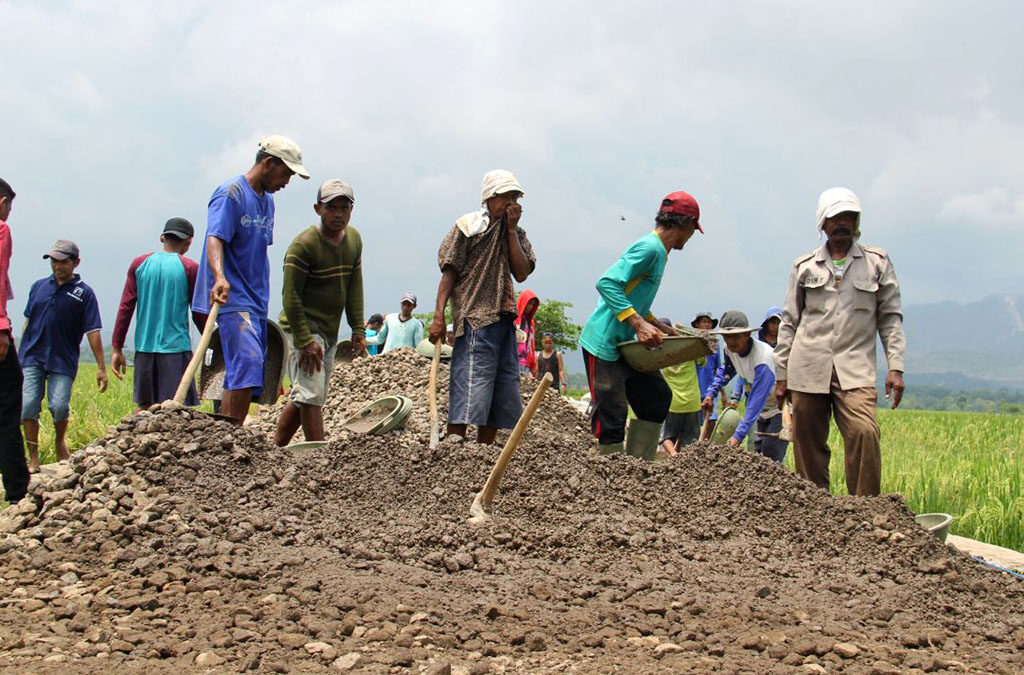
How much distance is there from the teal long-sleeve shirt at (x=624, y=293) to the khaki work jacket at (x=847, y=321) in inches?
30.4

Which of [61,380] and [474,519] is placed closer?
[474,519]

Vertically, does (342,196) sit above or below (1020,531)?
above

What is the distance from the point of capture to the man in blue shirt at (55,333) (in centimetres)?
651

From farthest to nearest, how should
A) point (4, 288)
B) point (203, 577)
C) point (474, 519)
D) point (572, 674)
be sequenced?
1. point (4, 288)
2. point (474, 519)
3. point (203, 577)
4. point (572, 674)

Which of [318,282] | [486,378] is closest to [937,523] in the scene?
[486,378]

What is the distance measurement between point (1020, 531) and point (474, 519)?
3.62 metres

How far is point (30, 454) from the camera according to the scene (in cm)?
675

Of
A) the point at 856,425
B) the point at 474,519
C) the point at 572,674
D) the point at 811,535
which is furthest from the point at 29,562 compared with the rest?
the point at 856,425

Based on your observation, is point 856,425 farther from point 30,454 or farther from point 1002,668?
point 30,454

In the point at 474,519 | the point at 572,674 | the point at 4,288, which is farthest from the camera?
the point at 4,288

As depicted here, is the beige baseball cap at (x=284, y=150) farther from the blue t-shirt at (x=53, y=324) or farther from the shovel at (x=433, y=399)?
the blue t-shirt at (x=53, y=324)

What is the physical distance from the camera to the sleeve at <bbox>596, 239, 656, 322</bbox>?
491 centimetres

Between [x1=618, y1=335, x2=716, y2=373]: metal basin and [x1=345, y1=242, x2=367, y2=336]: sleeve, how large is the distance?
1.65 m

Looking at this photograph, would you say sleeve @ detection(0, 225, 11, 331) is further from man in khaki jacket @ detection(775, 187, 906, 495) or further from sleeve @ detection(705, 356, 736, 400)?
sleeve @ detection(705, 356, 736, 400)
